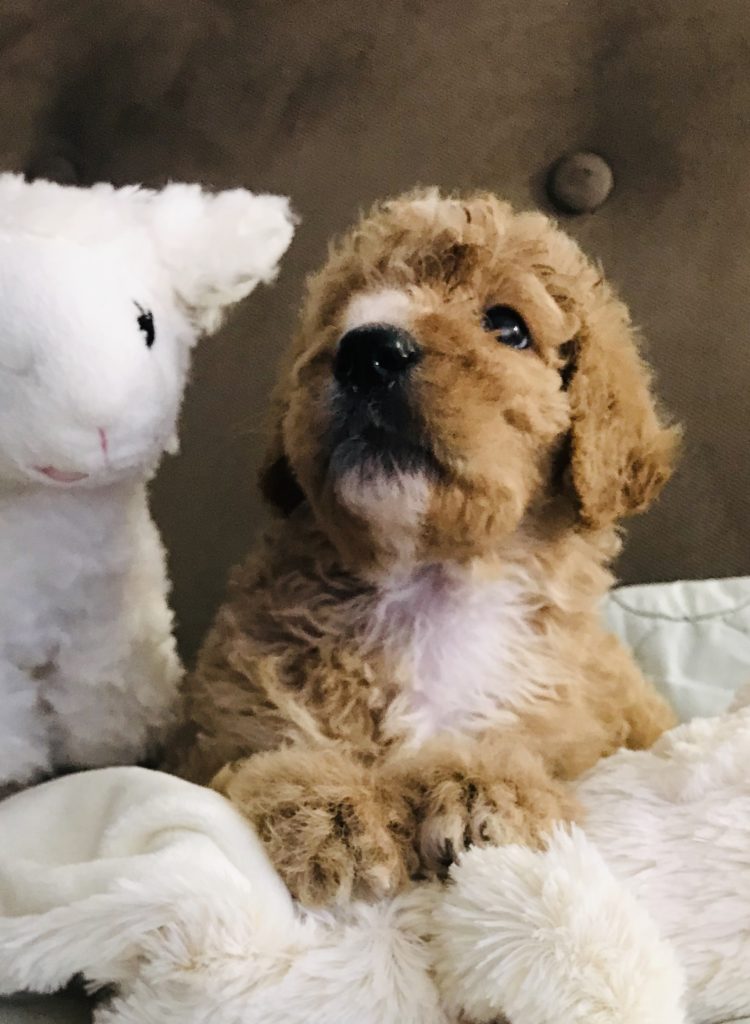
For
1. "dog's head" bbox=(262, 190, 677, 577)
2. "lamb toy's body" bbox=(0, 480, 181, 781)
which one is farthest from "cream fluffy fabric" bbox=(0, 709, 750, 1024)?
"dog's head" bbox=(262, 190, 677, 577)

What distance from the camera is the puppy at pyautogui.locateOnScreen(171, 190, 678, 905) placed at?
0.90m

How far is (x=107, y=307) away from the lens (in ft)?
3.04

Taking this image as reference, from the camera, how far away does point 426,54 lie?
1.64 meters

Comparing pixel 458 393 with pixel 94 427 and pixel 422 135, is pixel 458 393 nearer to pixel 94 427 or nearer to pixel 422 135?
pixel 94 427

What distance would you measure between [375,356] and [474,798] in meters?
0.42

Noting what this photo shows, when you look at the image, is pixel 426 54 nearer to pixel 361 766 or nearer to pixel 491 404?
pixel 491 404

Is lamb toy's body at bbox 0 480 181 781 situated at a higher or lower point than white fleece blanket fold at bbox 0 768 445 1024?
higher

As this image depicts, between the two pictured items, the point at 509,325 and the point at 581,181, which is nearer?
the point at 509,325

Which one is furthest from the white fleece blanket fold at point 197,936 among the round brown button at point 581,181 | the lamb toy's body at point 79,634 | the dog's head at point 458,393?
the round brown button at point 581,181

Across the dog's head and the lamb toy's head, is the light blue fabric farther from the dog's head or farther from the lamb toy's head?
the lamb toy's head

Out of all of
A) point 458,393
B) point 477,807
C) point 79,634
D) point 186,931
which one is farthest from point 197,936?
point 458,393

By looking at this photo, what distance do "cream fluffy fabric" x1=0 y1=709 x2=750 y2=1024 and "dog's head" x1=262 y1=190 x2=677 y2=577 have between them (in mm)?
320

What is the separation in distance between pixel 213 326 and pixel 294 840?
1.92 feet

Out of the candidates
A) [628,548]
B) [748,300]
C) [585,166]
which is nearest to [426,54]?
[585,166]
